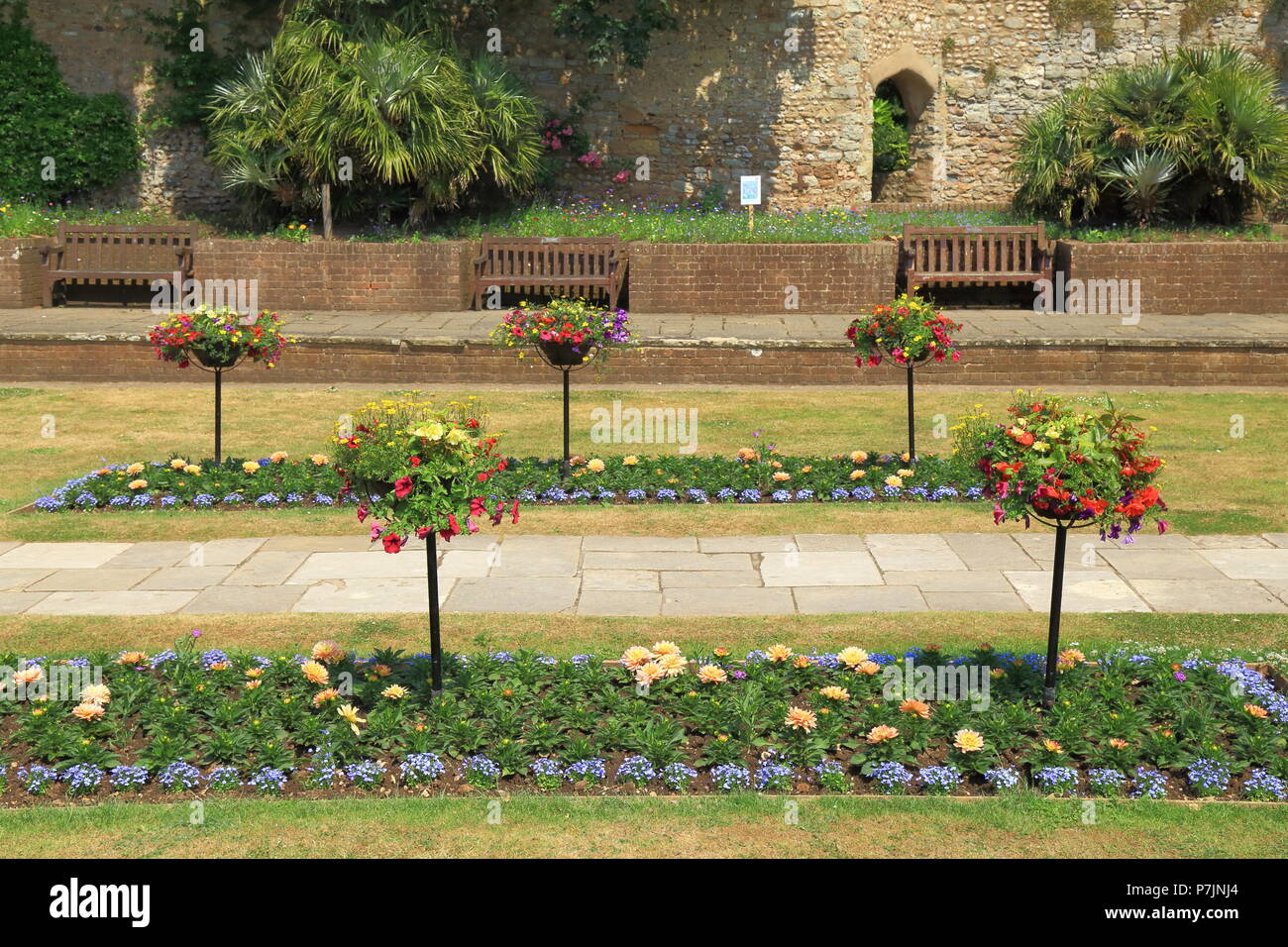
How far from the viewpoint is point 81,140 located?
67.1ft

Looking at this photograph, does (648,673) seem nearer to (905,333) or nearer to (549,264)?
(905,333)

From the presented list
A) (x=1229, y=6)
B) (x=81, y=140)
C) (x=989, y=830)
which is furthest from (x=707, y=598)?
(x=1229, y=6)

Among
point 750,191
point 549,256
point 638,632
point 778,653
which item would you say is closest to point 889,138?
point 750,191

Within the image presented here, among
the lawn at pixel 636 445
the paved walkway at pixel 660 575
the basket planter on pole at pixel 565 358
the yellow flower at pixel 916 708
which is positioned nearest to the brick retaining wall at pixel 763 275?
the lawn at pixel 636 445

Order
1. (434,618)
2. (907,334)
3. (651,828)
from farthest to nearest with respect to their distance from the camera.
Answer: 1. (907,334)
2. (434,618)
3. (651,828)

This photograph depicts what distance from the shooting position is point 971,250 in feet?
54.4

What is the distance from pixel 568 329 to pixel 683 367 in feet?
12.8

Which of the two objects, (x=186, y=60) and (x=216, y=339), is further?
(x=186, y=60)

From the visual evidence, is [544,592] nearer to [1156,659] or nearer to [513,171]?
[1156,659]

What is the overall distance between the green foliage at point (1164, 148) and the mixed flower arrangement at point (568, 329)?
31.4 feet

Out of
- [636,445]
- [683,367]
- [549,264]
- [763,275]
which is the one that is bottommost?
[636,445]

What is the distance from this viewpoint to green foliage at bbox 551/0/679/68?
65.1 feet

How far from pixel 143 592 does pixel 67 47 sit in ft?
50.7

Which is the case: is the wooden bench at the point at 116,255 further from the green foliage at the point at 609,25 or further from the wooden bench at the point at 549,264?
the green foliage at the point at 609,25
